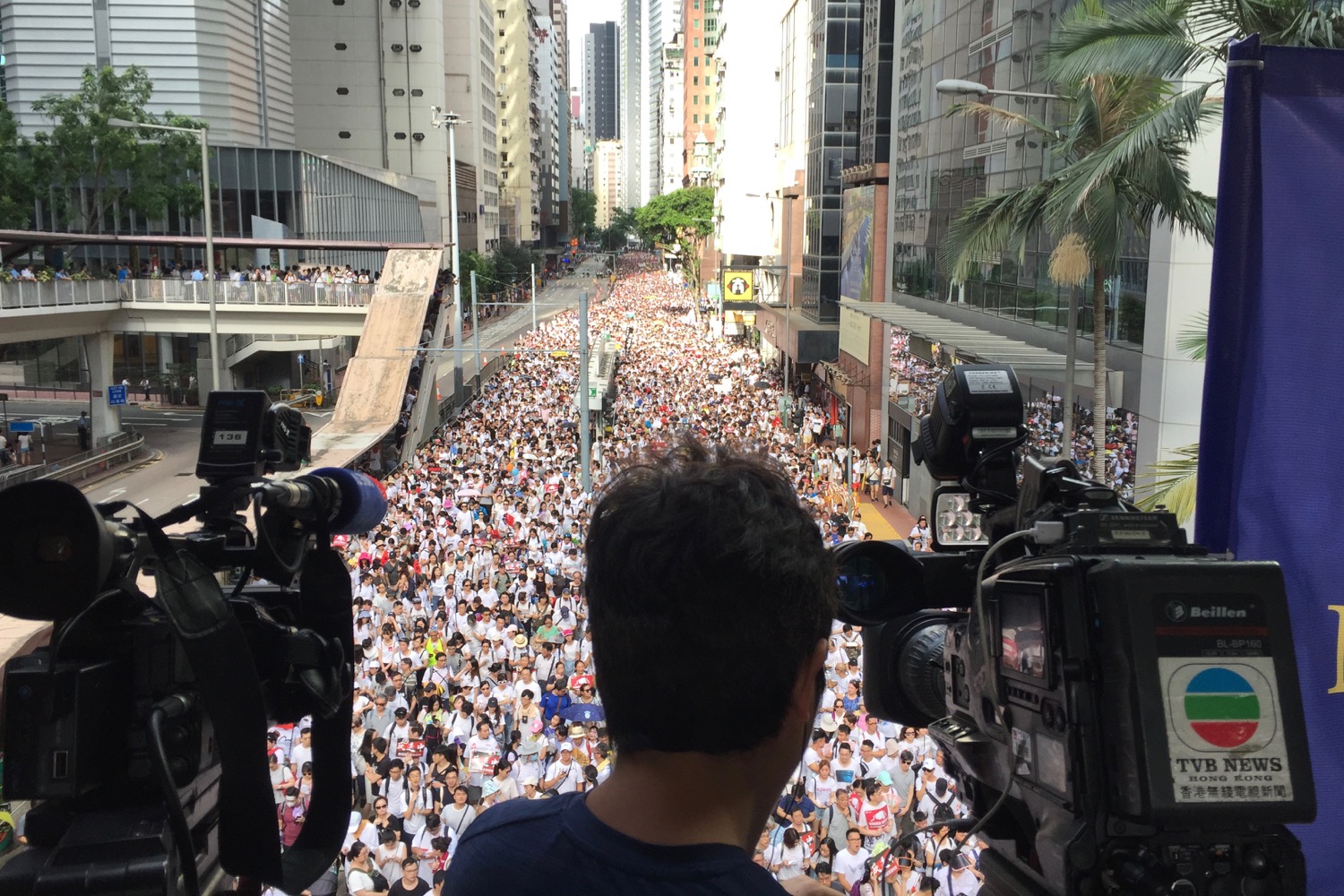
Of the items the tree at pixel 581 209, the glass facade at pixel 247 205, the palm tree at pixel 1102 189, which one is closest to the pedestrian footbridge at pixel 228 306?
the glass facade at pixel 247 205

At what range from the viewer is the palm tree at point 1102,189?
31.3 feet

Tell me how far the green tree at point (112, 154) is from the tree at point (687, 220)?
1925 inches

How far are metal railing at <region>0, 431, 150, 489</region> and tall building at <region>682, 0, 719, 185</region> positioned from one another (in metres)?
95.3

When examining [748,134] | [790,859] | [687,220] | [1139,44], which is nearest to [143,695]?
[790,859]

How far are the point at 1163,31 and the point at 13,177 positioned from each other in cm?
3635

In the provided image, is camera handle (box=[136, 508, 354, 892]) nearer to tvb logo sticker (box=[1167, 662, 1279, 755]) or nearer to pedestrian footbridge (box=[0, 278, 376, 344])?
tvb logo sticker (box=[1167, 662, 1279, 755])

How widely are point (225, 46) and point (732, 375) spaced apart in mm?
29564

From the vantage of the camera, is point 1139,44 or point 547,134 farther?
point 547,134

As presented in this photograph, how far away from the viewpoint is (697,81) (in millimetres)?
139500

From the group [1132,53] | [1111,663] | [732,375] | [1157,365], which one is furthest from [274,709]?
[732,375]

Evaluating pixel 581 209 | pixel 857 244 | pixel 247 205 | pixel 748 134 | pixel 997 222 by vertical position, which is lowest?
pixel 997 222

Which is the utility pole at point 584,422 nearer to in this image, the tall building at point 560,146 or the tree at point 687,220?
the tree at point 687,220

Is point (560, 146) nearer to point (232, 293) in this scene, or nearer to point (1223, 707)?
point (232, 293)

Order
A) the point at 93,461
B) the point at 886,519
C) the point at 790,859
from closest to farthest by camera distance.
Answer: the point at 790,859
the point at 886,519
the point at 93,461
